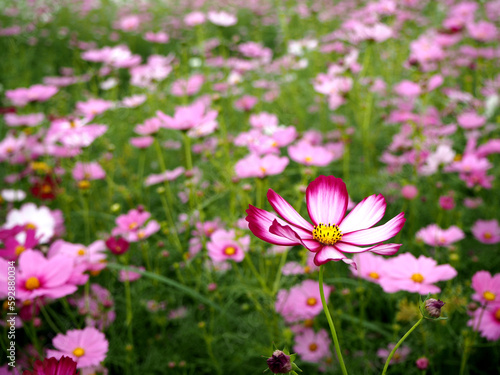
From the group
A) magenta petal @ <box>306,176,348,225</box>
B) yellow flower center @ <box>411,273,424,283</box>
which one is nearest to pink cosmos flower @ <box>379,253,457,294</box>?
yellow flower center @ <box>411,273,424,283</box>

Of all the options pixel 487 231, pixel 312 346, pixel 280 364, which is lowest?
pixel 312 346

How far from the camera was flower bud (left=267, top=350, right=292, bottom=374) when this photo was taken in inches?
13.0

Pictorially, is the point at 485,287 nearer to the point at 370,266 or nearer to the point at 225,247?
the point at 370,266

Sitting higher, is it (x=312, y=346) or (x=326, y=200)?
(x=326, y=200)

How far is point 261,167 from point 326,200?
0.34 meters

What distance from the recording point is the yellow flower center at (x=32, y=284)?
0.59m

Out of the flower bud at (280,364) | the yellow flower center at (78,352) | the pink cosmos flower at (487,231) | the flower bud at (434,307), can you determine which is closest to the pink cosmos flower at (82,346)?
the yellow flower center at (78,352)

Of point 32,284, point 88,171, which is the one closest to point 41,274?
point 32,284

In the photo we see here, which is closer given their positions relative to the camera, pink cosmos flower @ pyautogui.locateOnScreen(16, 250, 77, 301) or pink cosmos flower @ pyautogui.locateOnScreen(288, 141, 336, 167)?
pink cosmos flower @ pyautogui.locateOnScreen(16, 250, 77, 301)

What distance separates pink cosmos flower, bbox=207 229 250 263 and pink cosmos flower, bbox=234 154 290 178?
0.14 meters

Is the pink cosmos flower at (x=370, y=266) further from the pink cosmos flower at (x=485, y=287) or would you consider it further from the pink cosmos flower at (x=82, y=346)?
the pink cosmos flower at (x=82, y=346)

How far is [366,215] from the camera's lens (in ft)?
1.35

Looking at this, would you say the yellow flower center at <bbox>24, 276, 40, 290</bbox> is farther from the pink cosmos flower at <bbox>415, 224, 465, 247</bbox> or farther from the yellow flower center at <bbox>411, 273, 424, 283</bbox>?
the pink cosmos flower at <bbox>415, 224, 465, 247</bbox>

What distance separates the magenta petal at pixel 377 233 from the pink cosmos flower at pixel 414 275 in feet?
0.71
